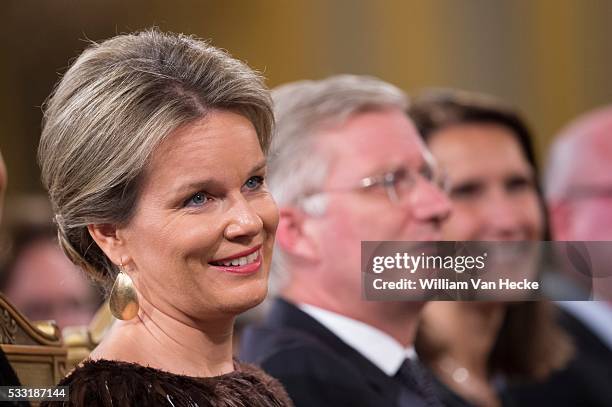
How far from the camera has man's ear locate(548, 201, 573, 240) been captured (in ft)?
9.43

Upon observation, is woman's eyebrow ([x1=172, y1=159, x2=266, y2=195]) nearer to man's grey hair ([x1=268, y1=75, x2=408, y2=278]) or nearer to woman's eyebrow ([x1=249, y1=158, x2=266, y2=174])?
woman's eyebrow ([x1=249, y1=158, x2=266, y2=174])

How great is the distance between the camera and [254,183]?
1.36 metres

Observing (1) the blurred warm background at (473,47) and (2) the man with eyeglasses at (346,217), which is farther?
(1) the blurred warm background at (473,47)

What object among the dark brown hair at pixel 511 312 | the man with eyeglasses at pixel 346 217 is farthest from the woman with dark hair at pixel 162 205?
the dark brown hair at pixel 511 312

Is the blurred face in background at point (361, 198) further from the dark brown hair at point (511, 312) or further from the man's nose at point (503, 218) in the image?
the dark brown hair at point (511, 312)

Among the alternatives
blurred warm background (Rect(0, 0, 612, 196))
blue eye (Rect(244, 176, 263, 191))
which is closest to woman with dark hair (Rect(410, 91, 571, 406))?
blue eye (Rect(244, 176, 263, 191))

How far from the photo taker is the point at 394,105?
2027 mm

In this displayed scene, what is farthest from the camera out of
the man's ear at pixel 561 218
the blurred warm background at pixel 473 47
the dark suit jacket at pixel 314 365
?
the blurred warm background at pixel 473 47

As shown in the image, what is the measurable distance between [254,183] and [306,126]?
2.15ft

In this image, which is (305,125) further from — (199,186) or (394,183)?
(199,186)

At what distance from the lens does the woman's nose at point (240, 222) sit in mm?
1300

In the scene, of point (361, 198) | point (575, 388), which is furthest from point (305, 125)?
point (575, 388)

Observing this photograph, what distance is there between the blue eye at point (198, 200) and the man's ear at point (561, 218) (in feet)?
5.52

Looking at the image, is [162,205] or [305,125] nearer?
[162,205]
